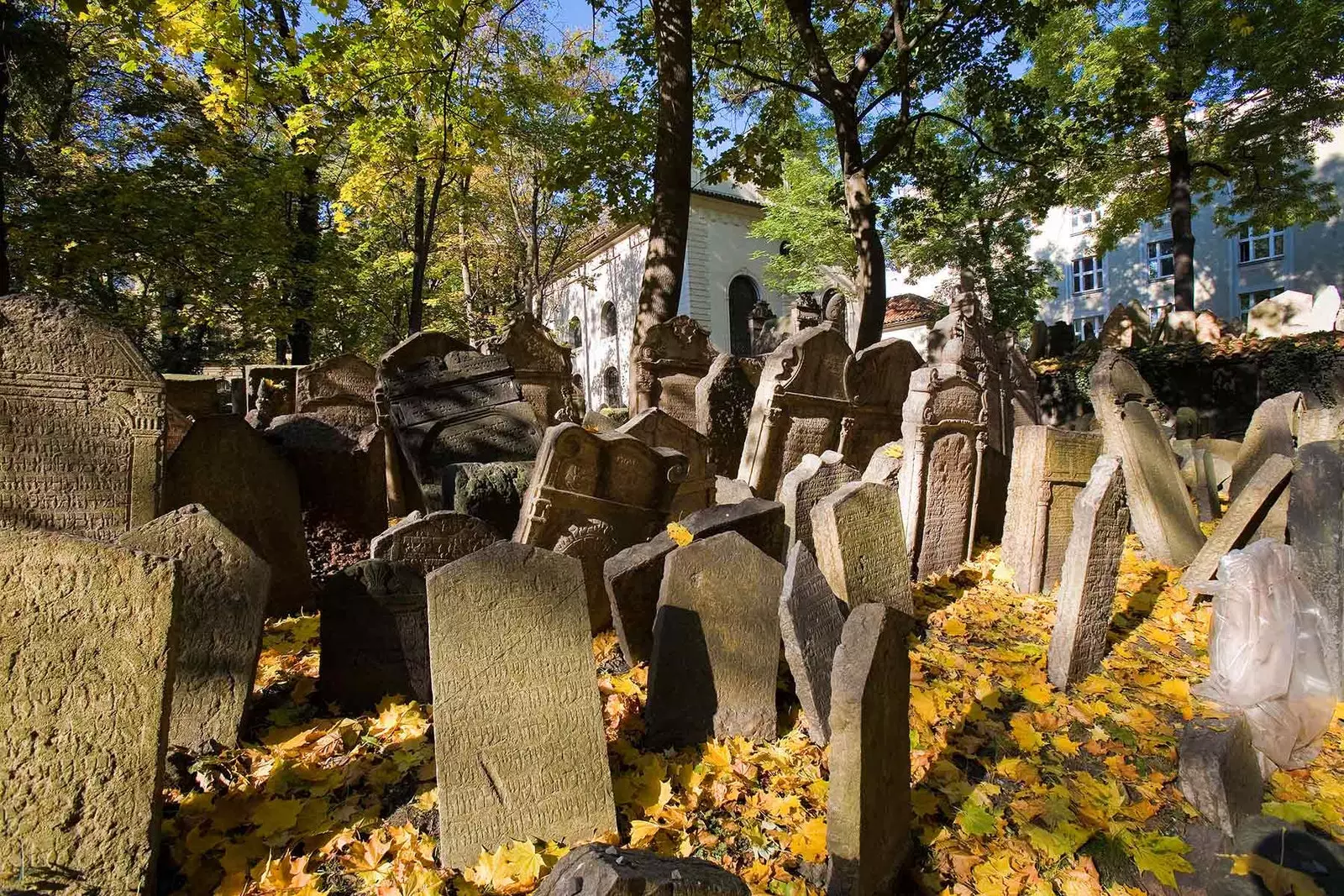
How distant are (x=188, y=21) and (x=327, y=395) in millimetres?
4529

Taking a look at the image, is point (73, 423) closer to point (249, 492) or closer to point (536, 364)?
point (249, 492)

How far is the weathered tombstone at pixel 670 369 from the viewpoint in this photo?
8.34 metres

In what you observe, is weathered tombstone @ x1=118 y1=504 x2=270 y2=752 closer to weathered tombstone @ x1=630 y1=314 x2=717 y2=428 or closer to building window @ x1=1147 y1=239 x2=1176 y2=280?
weathered tombstone @ x1=630 y1=314 x2=717 y2=428

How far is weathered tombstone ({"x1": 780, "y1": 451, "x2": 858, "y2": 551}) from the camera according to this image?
446 cm

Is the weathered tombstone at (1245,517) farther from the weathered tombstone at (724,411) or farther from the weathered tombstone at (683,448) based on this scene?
the weathered tombstone at (724,411)

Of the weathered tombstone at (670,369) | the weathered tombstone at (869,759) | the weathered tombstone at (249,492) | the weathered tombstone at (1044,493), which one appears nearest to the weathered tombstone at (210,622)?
the weathered tombstone at (249,492)

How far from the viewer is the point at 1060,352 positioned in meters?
17.0

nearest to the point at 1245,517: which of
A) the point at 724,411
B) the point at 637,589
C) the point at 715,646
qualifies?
the point at 715,646

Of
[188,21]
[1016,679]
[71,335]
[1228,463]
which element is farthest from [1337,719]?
[188,21]

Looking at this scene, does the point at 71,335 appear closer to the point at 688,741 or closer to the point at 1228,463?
the point at 688,741

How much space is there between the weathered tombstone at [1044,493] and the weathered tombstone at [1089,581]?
0.95 metres

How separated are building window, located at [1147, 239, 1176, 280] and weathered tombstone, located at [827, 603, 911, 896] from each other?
1321 inches

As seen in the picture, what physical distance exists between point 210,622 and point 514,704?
59.3 inches

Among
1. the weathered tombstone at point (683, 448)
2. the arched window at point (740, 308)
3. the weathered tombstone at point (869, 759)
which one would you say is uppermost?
the arched window at point (740, 308)
